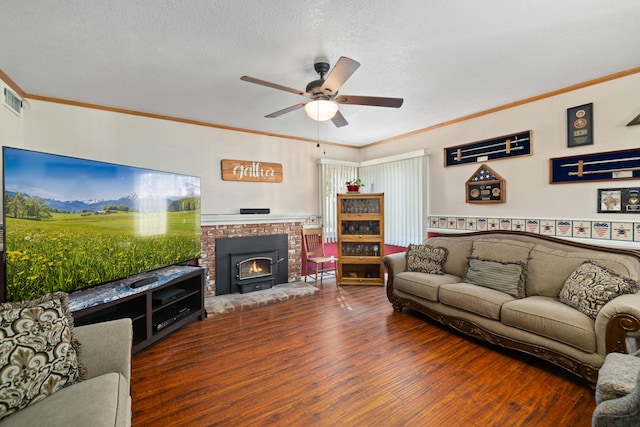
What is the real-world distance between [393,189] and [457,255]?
1.88m

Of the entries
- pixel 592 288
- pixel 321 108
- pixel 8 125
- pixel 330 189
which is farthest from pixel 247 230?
pixel 592 288

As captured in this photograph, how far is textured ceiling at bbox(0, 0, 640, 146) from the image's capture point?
1764 mm

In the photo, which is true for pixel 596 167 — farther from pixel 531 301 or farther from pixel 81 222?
pixel 81 222

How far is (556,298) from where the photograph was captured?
2570mm

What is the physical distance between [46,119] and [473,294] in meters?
4.83

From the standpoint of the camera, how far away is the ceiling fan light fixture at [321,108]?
2.34m

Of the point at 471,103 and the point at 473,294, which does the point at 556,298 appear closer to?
the point at 473,294

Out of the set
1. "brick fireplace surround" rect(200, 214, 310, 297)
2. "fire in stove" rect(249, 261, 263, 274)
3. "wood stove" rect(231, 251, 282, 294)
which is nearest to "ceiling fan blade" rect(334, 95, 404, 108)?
"brick fireplace surround" rect(200, 214, 310, 297)

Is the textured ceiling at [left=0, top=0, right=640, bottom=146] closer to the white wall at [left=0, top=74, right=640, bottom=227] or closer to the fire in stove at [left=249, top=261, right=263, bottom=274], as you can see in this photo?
the white wall at [left=0, top=74, right=640, bottom=227]

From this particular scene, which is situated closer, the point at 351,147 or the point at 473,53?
the point at 473,53

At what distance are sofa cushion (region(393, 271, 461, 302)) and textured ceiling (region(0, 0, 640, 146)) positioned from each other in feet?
6.86

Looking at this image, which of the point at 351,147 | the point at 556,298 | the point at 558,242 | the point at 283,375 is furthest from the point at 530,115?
the point at 283,375

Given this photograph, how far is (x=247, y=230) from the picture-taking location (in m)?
4.41

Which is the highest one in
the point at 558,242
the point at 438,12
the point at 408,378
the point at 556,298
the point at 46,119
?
the point at 438,12
